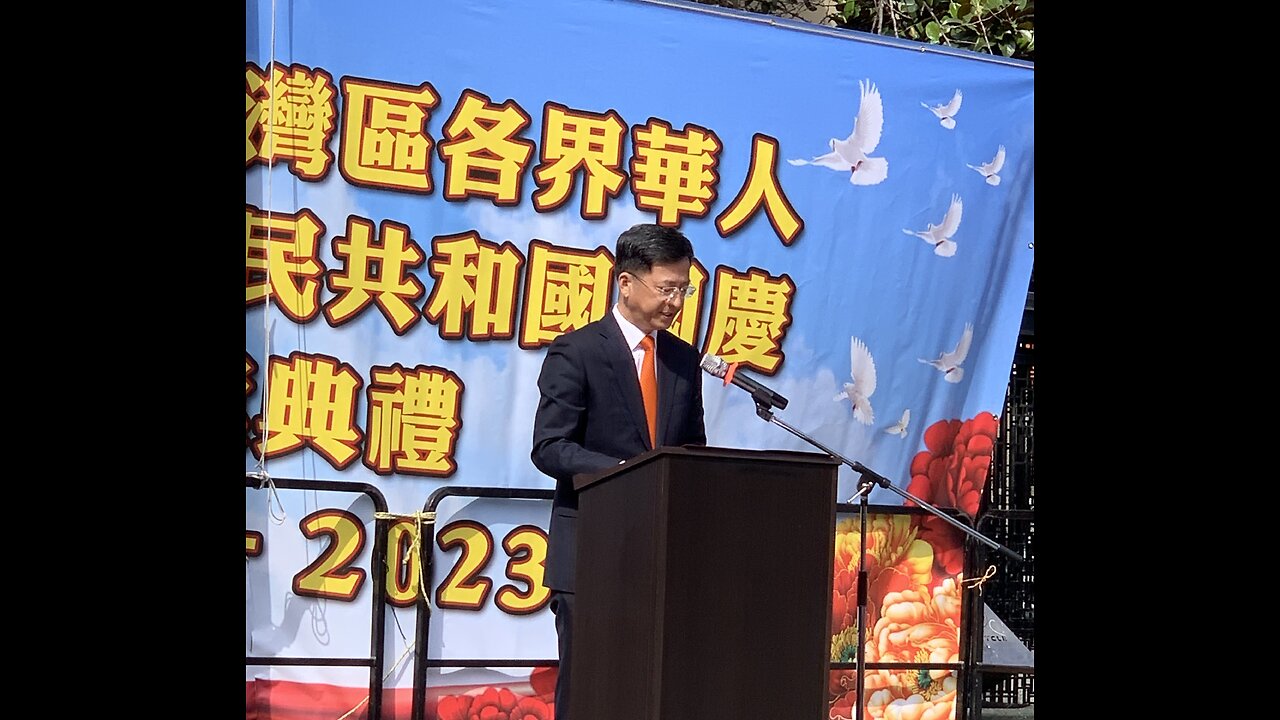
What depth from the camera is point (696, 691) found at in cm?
322

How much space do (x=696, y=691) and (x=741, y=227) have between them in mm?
2364

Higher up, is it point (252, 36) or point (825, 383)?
point (252, 36)

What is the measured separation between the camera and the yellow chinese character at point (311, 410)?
470 centimetres

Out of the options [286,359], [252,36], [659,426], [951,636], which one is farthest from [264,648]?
[951,636]

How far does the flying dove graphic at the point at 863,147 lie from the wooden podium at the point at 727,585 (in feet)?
7.31

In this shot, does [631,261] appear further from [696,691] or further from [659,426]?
[696,691]

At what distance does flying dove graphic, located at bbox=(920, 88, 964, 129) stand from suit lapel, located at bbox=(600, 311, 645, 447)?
188 centimetres

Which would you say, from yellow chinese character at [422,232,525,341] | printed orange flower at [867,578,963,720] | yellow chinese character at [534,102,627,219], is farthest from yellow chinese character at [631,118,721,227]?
printed orange flower at [867,578,963,720]

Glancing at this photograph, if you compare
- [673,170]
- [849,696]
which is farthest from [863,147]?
[849,696]

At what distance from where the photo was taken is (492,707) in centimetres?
493

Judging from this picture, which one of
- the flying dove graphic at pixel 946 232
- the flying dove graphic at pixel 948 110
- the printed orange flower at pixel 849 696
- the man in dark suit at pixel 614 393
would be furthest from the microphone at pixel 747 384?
the flying dove graphic at pixel 948 110

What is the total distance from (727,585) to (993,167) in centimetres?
282

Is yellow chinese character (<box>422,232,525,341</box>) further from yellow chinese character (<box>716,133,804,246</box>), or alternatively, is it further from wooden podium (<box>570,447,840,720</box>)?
wooden podium (<box>570,447,840,720</box>)
